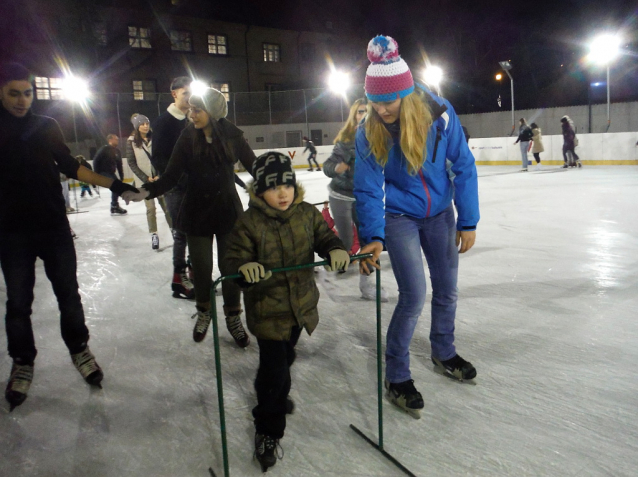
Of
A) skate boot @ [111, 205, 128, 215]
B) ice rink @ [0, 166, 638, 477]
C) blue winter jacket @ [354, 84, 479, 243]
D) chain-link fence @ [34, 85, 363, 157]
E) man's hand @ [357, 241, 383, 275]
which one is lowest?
ice rink @ [0, 166, 638, 477]

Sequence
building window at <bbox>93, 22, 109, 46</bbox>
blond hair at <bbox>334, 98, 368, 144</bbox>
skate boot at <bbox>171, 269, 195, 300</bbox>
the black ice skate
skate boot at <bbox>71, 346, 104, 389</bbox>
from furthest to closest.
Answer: building window at <bbox>93, 22, 109, 46</bbox>
skate boot at <bbox>171, 269, 195, 300</bbox>
blond hair at <bbox>334, 98, 368, 144</bbox>
the black ice skate
skate boot at <bbox>71, 346, 104, 389</bbox>

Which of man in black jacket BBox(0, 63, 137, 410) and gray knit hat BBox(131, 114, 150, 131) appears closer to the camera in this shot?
man in black jacket BBox(0, 63, 137, 410)

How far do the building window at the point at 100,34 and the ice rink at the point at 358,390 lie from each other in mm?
24030

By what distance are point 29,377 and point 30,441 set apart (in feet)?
1.71

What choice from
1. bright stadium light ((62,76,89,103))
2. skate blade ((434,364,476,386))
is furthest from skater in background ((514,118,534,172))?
bright stadium light ((62,76,89,103))

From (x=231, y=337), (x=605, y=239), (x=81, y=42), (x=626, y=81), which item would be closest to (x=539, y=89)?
(x=626, y=81)

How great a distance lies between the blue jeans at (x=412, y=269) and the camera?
93.4 inches

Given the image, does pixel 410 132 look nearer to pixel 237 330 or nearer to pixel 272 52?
pixel 237 330

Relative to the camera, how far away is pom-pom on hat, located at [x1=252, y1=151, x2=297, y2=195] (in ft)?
6.56

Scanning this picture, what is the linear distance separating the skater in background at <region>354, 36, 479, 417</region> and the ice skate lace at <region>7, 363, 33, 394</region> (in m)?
1.84

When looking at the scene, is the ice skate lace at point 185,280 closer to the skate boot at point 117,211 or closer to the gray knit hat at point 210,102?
the gray knit hat at point 210,102

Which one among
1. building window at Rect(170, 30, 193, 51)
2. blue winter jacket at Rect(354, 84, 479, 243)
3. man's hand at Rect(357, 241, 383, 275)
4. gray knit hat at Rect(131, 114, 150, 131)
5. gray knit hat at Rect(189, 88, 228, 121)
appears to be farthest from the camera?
building window at Rect(170, 30, 193, 51)

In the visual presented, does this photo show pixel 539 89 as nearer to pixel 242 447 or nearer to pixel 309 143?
pixel 309 143

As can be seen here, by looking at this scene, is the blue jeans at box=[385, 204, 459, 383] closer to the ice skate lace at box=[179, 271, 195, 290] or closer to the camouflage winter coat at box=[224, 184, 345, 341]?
the camouflage winter coat at box=[224, 184, 345, 341]
